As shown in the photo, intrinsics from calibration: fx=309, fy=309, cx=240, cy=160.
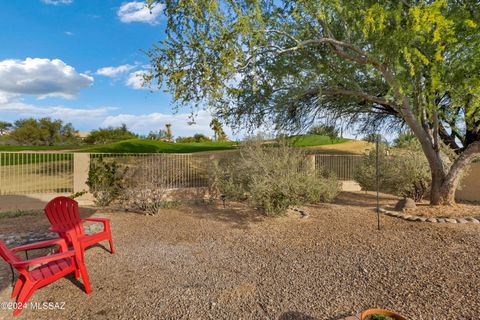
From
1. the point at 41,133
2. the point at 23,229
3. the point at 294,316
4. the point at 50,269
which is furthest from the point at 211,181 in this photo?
the point at 41,133

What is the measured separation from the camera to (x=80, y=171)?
42.4 feet

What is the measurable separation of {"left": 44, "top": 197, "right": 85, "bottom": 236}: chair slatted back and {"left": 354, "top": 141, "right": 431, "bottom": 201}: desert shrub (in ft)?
32.0

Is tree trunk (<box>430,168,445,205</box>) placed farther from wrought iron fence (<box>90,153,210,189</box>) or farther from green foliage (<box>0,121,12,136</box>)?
green foliage (<box>0,121,12,136</box>)

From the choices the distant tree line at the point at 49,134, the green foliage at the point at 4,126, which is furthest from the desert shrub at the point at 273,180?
the green foliage at the point at 4,126

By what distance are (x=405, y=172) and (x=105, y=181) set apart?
10372 mm

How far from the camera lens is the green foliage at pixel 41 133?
42.2 meters

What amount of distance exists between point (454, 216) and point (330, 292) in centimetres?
590

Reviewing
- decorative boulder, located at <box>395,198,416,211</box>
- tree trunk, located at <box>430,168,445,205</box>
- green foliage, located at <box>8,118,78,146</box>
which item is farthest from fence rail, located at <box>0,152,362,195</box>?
green foliage, located at <box>8,118,78,146</box>

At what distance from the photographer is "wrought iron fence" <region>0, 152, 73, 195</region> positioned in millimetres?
12977

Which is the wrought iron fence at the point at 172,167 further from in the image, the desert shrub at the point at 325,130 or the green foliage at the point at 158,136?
the green foliage at the point at 158,136

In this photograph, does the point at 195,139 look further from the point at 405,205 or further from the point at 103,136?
the point at 405,205

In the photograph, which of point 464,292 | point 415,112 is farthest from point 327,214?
point 464,292

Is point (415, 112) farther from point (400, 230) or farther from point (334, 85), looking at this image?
point (400, 230)

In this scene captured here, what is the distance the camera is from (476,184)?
13.5 meters
